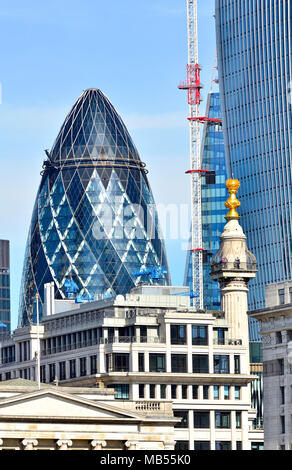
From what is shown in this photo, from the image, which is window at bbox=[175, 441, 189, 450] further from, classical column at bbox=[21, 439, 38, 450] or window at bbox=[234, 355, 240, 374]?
classical column at bbox=[21, 439, 38, 450]

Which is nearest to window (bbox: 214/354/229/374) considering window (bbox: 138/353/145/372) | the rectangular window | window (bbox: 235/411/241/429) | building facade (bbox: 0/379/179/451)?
window (bbox: 235/411/241/429)

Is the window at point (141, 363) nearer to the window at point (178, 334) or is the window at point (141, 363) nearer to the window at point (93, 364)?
the window at point (178, 334)

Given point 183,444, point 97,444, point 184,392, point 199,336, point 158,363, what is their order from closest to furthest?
point 97,444 → point 183,444 → point 184,392 → point 158,363 → point 199,336

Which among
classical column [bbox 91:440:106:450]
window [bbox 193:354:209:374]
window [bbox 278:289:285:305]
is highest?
window [bbox 278:289:285:305]

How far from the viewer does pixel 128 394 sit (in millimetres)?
164000

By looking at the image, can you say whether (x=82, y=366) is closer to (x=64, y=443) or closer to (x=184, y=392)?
(x=184, y=392)

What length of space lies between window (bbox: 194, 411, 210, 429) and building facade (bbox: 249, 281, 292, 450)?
1861 cm

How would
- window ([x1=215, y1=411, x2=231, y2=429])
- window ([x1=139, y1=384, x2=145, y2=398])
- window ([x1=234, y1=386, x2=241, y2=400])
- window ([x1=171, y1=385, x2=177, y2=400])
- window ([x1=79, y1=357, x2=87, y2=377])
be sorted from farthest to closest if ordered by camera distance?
window ([x1=79, y1=357, x2=87, y2=377]), window ([x1=234, y1=386, x2=241, y2=400]), window ([x1=215, y1=411, x2=231, y2=429]), window ([x1=171, y1=385, x2=177, y2=400]), window ([x1=139, y1=384, x2=145, y2=398])

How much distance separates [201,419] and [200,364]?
7174 mm

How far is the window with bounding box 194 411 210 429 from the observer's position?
165 m

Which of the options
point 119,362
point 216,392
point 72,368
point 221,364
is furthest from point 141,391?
point 72,368

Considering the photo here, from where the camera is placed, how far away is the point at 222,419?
545 feet
